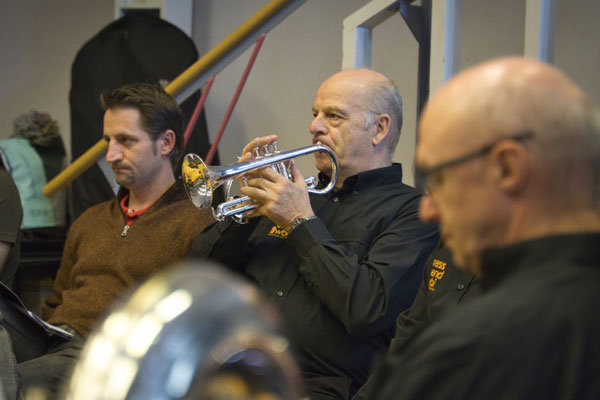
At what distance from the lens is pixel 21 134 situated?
3977 millimetres

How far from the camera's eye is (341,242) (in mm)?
1780

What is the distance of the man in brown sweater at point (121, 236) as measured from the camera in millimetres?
1966

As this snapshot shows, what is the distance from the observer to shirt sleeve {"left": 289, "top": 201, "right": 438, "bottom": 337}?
62.0 inches

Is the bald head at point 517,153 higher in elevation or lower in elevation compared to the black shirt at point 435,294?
higher

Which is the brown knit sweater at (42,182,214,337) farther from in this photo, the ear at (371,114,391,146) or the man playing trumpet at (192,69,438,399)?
the ear at (371,114,391,146)

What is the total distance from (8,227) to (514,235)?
1.86 meters

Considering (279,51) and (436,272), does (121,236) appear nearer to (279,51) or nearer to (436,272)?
(436,272)

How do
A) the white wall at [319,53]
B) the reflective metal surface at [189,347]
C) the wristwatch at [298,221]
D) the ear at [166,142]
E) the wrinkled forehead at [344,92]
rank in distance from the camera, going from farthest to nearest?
the white wall at [319,53] < the ear at [166,142] < the wrinkled forehead at [344,92] < the wristwatch at [298,221] < the reflective metal surface at [189,347]

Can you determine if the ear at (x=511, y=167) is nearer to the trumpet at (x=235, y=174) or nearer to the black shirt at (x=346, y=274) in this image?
the black shirt at (x=346, y=274)

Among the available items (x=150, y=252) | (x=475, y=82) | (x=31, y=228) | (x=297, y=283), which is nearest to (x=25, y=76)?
(x=31, y=228)

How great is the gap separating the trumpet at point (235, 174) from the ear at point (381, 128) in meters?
0.15

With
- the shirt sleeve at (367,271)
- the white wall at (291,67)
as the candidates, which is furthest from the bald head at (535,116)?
the white wall at (291,67)

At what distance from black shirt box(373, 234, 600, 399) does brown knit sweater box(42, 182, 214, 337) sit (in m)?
1.48

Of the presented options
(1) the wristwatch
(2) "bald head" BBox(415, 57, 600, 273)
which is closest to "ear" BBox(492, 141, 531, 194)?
(2) "bald head" BBox(415, 57, 600, 273)
